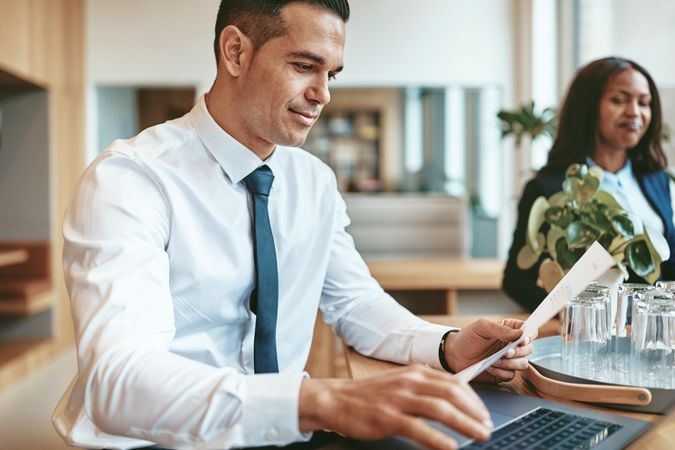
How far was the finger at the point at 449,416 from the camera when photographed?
645 mm

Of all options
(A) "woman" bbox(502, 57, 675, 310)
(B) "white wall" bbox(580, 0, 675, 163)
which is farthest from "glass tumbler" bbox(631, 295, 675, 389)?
(B) "white wall" bbox(580, 0, 675, 163)

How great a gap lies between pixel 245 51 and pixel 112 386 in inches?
28.1

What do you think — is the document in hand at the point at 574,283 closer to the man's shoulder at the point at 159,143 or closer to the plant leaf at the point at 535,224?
the plant leaf at the point at 535,224

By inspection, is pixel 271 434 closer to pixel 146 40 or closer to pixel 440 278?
pixel 440 278

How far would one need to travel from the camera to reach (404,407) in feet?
2.16

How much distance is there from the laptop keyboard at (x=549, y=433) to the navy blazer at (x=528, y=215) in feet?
3.04

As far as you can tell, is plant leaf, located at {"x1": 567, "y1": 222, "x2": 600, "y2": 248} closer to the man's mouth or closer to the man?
the man

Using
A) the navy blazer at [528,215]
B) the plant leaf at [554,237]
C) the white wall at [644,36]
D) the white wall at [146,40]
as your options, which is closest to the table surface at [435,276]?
the navy blazer at [528,215]

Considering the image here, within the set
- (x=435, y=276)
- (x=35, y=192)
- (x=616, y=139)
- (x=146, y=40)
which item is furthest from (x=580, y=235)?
(x=146, y=40)

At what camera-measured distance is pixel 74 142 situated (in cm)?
463

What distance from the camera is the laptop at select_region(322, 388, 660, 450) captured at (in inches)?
28.3

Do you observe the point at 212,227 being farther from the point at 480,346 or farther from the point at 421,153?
the point at 421,153

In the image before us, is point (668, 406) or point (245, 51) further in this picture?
point (245, 51)

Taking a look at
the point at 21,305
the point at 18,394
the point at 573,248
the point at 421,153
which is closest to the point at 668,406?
the point at 573,248
